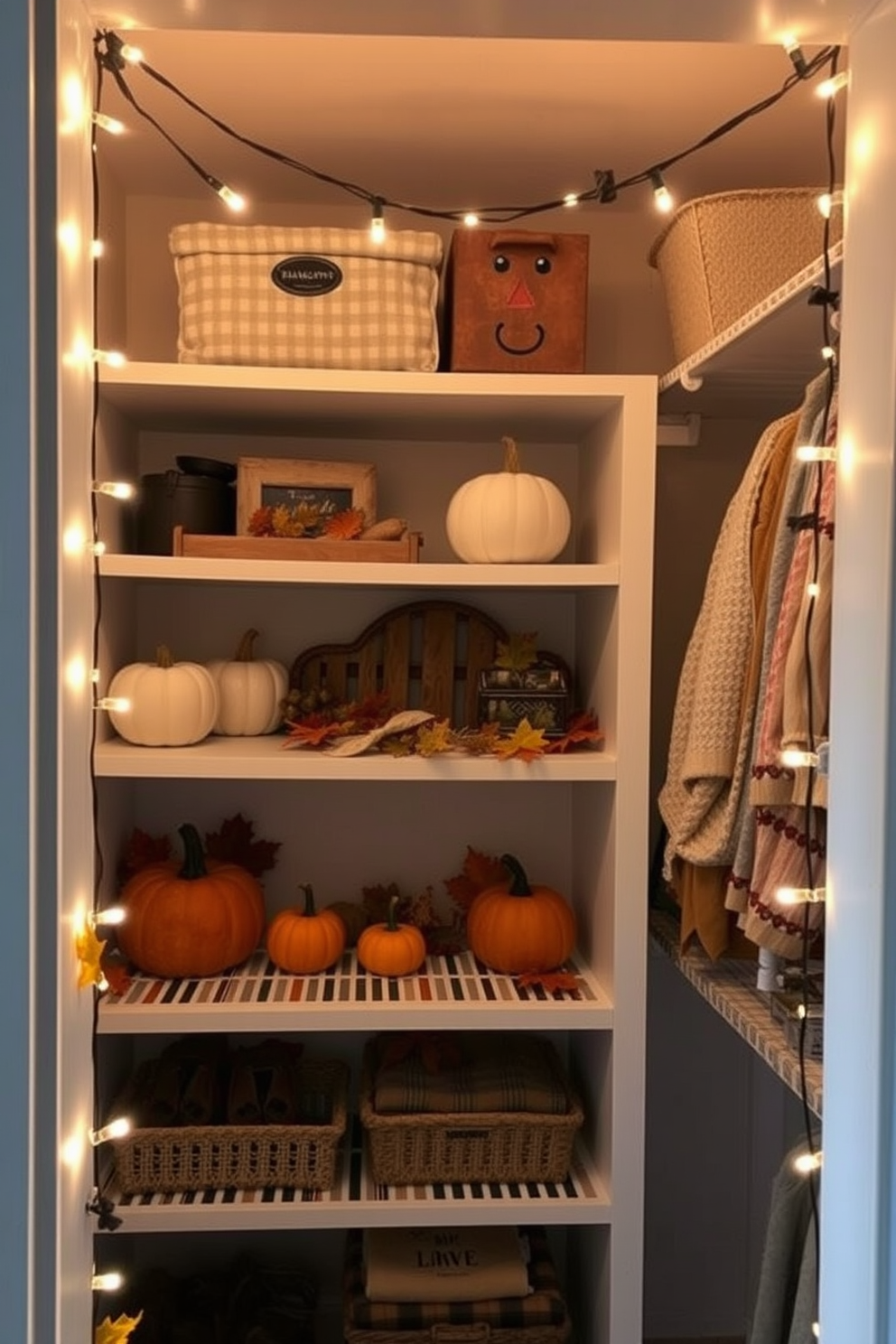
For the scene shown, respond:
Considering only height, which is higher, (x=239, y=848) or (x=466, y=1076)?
(x=239, y=848)

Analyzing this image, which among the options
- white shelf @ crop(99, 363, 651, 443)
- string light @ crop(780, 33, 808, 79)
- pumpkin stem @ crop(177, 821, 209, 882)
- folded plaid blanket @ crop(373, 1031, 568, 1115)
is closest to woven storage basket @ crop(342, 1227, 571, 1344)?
folded plaid blanket @ crop(373, 1031, 568, 1115)

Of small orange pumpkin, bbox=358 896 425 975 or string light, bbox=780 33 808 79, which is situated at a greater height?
string light, bbox=780 33 808 79

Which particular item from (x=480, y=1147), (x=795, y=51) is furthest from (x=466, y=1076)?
(x=795, y=51)

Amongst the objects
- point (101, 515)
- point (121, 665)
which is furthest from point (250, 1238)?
point (101, 515)

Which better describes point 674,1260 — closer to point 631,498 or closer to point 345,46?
point 631,498

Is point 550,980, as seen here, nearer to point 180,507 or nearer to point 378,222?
point 180,507

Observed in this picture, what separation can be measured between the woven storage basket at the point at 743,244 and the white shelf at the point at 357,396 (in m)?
0.18

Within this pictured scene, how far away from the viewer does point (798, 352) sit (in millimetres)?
1738

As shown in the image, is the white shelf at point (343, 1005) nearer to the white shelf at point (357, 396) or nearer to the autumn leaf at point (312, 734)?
the autumn leaf at point (312, 734)

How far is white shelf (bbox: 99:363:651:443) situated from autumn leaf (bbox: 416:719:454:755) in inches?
21.9

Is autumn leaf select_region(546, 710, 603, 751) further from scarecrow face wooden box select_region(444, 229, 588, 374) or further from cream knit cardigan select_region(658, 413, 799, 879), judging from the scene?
scarecrow face wooden box select_region(444, 229, 588, 374)

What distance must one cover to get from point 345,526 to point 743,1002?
39.1 inches

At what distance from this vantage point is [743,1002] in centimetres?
164

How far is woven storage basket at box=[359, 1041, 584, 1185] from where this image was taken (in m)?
1.89
